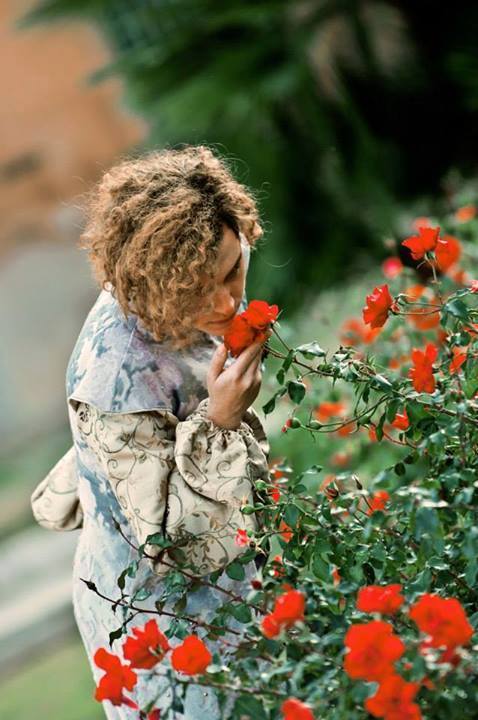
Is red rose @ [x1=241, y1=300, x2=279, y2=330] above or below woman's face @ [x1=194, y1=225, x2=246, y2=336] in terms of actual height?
below

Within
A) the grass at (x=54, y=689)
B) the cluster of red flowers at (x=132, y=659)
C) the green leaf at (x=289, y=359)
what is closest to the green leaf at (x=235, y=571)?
the cluster of red flowers at (x=132, y=659)

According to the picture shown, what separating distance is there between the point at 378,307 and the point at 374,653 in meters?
0.52

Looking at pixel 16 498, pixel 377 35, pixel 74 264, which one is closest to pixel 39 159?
pixel 74 264

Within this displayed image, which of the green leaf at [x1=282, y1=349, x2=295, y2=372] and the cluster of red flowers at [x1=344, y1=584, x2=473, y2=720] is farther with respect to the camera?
the green leaf at [x1=282, y1=349, x2=295, y2=372]

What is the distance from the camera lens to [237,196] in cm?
158

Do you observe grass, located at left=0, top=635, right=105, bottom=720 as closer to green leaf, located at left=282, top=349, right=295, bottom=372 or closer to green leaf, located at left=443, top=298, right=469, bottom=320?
green leaf, located at left=282, top=349, right=295, bottom=372

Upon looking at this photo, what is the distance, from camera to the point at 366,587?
1364 millimetres

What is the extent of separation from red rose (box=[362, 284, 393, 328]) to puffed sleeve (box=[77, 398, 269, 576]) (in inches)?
9.3

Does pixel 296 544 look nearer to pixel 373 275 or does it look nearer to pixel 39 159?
pixel 373 275

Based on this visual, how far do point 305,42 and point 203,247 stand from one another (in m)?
2.91

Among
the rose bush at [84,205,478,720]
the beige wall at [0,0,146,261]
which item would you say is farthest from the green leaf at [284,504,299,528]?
the beige wall at [0,0,146,261]

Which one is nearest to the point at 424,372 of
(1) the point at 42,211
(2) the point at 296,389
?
(2) the point at 296,389

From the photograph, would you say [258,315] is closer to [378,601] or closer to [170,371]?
[170,371]

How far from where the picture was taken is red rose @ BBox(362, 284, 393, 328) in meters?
1.53
